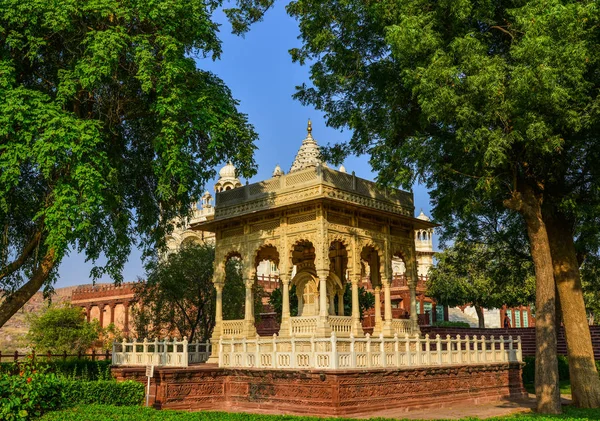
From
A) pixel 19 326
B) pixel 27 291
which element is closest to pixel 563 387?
pixel 27 291

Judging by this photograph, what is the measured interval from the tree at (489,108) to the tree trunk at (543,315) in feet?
0.11

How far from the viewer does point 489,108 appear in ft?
52.2

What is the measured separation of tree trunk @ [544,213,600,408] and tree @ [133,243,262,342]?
15.8m

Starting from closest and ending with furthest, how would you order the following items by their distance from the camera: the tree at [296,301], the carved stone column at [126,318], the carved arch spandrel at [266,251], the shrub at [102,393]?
1. the shrub at [102,393]
2. the carved arch spandrel at [266,251]
3. the tree at [296,301]
4. the carved stone column at [126,318]

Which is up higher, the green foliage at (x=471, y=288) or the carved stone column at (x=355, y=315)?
the green foliage at (x=471, y=288)

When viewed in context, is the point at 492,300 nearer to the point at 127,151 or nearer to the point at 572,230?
the point at 572,230

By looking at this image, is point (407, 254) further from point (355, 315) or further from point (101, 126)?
point (101, 126)

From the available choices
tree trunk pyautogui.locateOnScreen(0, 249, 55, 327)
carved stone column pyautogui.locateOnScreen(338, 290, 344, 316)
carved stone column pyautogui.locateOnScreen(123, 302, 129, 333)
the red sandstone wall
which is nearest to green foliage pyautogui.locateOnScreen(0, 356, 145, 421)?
tree trunk pyautogui.locateOnScreen(0, 249, 55, 327)

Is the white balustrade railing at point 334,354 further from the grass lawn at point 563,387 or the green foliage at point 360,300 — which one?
the green foliage at point 360,300

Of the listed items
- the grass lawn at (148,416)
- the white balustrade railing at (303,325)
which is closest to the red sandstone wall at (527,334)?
the white balustrade railing at (303,325)

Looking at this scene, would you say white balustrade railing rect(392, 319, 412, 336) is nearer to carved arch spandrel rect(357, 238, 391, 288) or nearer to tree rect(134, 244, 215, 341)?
carved arch spandrel rect(357, 238, 391, 288)

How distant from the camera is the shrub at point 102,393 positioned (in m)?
15.1

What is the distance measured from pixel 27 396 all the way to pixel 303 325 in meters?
8.77

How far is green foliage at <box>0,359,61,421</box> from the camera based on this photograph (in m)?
13.1
